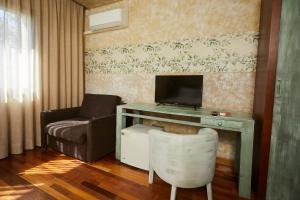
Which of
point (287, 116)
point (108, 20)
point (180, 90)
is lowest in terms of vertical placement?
point (287, 116)

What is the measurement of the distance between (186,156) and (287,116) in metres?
0.87

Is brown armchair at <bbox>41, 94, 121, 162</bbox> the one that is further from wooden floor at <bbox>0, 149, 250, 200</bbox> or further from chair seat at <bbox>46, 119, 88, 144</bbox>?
wooden floor at <bbox>0, 149, 250, 200</bbox>

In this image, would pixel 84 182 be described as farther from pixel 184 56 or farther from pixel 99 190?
pixel 184 56

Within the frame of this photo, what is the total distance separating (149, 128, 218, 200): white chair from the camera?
130 centimetres

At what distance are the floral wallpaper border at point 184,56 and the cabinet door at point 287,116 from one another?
711 mm

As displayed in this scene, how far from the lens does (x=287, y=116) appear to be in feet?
4.56

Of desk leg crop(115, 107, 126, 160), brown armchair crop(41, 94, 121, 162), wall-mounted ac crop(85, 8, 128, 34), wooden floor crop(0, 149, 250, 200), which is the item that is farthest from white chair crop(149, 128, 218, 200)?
wall-mounted ac crop(85, 8, 128, 34)

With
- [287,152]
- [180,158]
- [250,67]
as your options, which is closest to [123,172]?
[180,158]

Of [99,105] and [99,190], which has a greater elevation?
[99,105]

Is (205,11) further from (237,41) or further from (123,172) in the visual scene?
(123,172)

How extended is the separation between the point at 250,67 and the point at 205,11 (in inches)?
36.2

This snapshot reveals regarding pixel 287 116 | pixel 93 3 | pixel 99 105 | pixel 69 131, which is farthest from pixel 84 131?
pixel 93 3

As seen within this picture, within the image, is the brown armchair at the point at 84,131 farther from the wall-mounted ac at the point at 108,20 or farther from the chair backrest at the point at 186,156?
the wall-mounted ac at the point at 108,20

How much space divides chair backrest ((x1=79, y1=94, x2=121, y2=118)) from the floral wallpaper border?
51cm
